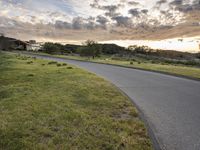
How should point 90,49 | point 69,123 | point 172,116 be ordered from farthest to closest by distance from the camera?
point 90,49, point 172,116, point 69,123

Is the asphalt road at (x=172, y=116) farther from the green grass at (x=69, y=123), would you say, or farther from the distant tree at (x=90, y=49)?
the distant tree at (x=90, y=49)

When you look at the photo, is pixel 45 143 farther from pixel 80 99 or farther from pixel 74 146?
pixel 80 99

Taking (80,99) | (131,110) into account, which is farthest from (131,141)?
(80,99)

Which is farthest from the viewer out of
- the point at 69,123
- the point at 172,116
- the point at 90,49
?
the point at 90,49

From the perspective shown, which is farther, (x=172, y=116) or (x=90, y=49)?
(x=90, y=49)

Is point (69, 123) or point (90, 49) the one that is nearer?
point (69, 123)

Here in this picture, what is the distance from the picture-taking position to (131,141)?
5.46 metres

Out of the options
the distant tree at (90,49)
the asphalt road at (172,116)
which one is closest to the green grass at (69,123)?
the asphalt road at (172,116)

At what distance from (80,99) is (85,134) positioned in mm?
3904

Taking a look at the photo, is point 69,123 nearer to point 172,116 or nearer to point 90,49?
point 172,116

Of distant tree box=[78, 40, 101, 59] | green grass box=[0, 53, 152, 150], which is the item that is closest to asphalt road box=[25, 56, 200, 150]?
green grass box=[0, 53, 152, 150]

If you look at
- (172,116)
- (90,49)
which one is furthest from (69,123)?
(90,49)

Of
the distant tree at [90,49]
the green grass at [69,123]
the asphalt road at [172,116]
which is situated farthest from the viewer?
the distant tree at [90,49]

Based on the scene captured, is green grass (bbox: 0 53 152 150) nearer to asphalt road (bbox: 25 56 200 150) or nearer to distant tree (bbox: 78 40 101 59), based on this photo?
asphalt road (bbox: 25 56 200 150)
